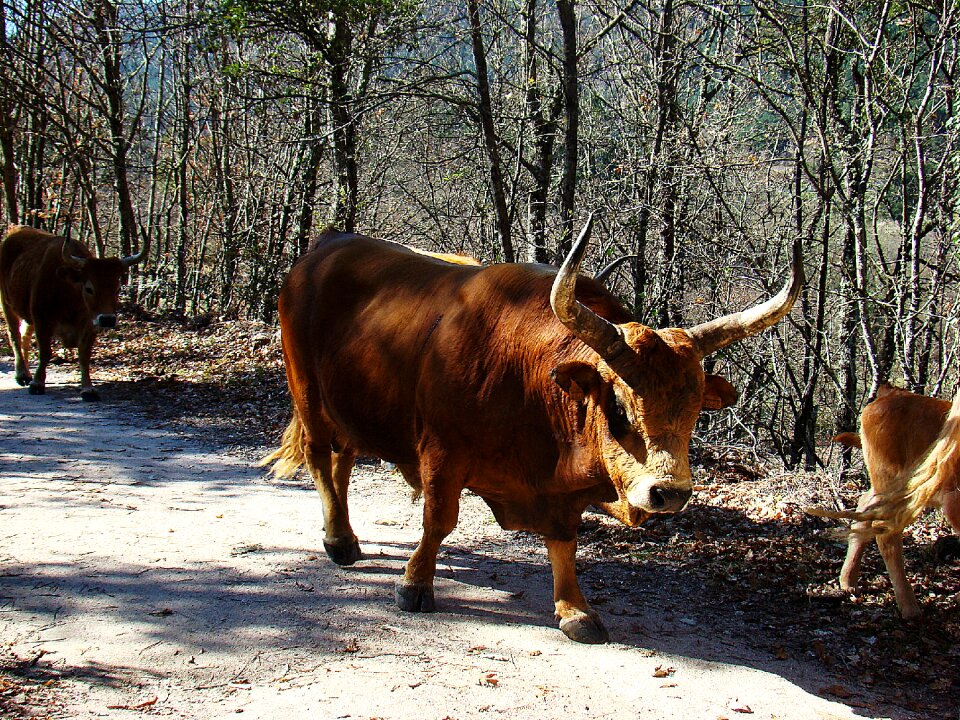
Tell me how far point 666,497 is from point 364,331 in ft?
7.85

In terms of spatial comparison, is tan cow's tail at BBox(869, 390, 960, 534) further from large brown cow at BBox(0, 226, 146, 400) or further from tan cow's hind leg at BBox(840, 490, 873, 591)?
large brown cow at BBox(0, 226, 146, 400)

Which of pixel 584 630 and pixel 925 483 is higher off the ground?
pixel 925 483

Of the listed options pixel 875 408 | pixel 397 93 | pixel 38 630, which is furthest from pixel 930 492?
pixel 397 93

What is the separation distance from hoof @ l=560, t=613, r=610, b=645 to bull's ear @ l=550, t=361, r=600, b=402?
1.28 metres

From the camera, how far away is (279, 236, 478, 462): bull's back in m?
5.19

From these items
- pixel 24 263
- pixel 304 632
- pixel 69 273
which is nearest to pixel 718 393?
pixel 304 632

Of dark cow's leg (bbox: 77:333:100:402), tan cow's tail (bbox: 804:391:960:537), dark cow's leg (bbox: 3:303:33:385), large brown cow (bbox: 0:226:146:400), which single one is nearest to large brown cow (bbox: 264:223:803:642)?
tan cow's tail (bbox: 804:391:960:537)

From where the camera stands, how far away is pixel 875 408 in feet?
18.1

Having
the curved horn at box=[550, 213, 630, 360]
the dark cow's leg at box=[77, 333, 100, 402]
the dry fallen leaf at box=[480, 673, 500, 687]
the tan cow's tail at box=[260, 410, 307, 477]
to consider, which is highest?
the curved horn at box=[550, 213, 630, 360]

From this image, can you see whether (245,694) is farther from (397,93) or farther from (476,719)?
(397,93)

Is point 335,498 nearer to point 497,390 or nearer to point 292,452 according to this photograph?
point 292,452

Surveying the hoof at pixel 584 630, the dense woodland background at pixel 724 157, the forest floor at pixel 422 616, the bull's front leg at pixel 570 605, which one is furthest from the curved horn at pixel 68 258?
the hoof at pixel 584 630

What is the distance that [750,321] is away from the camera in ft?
13.6

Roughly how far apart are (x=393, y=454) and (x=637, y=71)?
17.4ft
